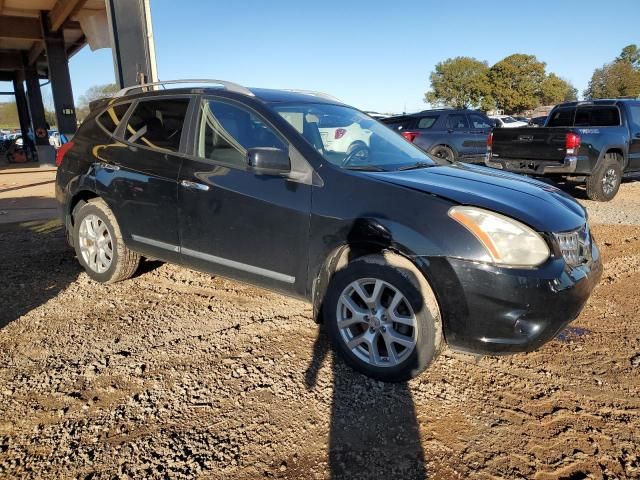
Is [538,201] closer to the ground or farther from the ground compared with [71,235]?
farther from the ground

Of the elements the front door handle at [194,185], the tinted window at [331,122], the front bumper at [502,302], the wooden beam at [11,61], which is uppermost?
the wooden beam at [11,61]

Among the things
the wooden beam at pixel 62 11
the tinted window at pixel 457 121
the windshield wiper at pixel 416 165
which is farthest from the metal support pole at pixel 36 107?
the windshield wiper at pixel 416 165

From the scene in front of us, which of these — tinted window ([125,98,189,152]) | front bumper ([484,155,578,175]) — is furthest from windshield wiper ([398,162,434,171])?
front bumper ([484,155,578,175])

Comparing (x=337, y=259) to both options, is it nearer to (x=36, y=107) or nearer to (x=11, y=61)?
(x=36, y=107)

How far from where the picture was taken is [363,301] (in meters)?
2.92

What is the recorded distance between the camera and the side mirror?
3033mm

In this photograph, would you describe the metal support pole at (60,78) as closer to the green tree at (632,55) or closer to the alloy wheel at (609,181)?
the alloy wheel at (609,181)

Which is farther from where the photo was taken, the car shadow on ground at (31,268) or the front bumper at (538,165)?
the front bumper at (538,165)

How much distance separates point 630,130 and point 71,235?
976 cm

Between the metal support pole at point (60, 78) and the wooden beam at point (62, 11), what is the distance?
0.38 metres

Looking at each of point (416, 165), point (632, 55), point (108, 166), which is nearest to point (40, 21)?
point (108, 166)

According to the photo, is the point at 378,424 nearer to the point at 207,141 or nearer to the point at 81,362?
the point at 81,362

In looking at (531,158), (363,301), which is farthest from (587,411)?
(531,158)

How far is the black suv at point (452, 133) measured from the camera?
12.5 meters
